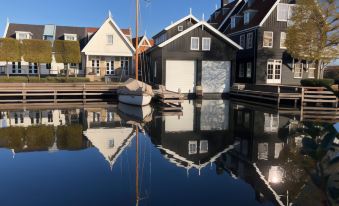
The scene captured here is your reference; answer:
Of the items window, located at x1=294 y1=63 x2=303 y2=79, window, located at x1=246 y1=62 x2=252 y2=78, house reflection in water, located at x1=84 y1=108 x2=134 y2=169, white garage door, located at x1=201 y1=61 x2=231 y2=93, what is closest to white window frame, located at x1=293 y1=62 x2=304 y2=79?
window, located at x1=294 y1=63 x2=303 y2=79

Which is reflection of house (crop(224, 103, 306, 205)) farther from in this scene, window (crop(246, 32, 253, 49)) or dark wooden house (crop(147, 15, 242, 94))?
window (crop(246, 32, 253, 49))

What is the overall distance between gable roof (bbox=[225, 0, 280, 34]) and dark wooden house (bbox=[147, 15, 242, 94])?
4853mm

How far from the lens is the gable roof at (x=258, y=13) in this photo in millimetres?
28141

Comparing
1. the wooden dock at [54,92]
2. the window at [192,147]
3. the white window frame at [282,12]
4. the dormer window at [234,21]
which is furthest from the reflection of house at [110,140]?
the dormer window at [234,21]

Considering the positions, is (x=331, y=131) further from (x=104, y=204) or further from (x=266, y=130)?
(x=266, y=130)

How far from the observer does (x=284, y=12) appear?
94.3 feet

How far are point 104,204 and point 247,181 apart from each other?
306cm

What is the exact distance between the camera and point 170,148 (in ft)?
29.3

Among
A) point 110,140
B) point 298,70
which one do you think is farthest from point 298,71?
point 110,140

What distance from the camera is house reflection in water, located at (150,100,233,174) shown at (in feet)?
25.8

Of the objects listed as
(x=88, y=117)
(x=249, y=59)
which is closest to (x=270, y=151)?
(x=88, y=117)

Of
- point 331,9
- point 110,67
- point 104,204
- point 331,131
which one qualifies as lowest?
point 104,204

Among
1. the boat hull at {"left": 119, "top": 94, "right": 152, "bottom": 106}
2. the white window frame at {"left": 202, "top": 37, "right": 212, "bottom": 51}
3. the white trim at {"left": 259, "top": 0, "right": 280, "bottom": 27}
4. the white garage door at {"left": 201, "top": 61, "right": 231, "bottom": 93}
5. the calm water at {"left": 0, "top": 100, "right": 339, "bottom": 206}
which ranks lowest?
the calm water at {"left": 0, "top": 100, "right": 339, "bottom": 206}

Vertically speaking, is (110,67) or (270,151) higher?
(110,67)
